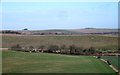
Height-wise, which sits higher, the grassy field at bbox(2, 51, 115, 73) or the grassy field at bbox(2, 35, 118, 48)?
the grassy field at bbox(2, 35, 118, 48)

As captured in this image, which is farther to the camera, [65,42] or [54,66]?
[65,42]

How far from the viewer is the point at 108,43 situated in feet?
184

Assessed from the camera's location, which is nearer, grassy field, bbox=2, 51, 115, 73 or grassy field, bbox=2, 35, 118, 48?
grassy field, bbox=2, 51, 115, 73

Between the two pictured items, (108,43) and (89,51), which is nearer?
(89,51)

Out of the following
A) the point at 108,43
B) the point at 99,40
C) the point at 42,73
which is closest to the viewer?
the point at 42,73

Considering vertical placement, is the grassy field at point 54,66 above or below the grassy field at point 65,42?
below

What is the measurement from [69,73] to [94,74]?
93.3 inches

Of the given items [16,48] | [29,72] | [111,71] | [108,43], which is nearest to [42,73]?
[29,72]

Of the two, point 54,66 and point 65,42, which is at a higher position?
point 65,42

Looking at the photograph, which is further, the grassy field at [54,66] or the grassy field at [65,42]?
the grassy field at [65,42]

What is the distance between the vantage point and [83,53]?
129ft

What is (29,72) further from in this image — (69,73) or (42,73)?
(69,73)

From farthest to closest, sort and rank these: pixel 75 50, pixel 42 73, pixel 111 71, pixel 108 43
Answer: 1. pixel 108 43
2. pixel 75 50
3. pixel 111 71
4. pixel 42 73

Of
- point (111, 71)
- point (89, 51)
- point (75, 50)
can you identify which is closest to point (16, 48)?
point (75, 50)
